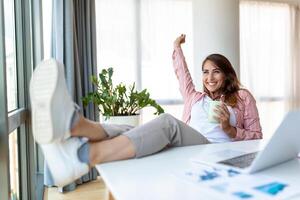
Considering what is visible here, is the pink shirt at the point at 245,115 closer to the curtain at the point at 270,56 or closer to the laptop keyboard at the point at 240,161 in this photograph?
the laptop keyboard at the point at 240,161

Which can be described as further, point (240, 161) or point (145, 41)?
point (145, 41)

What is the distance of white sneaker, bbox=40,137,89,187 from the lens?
0.86 metres

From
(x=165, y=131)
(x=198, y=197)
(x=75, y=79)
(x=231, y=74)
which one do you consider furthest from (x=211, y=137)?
(x=75, y=79)

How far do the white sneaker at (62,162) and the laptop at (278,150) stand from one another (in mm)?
406

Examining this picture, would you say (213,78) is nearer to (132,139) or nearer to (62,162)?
(132,139)

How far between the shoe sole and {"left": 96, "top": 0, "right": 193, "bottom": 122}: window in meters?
2.69

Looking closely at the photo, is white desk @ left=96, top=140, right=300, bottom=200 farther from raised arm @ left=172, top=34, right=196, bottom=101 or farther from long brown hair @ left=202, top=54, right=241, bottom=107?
raised arm @ left=172, top=34, right=196, bottom=101

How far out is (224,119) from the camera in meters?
1.67

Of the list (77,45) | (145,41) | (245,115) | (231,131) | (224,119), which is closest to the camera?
(224,119)

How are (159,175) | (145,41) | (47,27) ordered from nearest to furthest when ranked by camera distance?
1. (159,175)
2. (47,27)
3. (145,41)

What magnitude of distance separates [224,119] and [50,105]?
1055 millimetres

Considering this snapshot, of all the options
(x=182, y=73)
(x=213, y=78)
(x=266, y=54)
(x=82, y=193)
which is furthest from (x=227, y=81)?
(x=266, y=54)

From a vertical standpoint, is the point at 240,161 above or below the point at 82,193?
above

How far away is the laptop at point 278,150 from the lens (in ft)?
2.70
